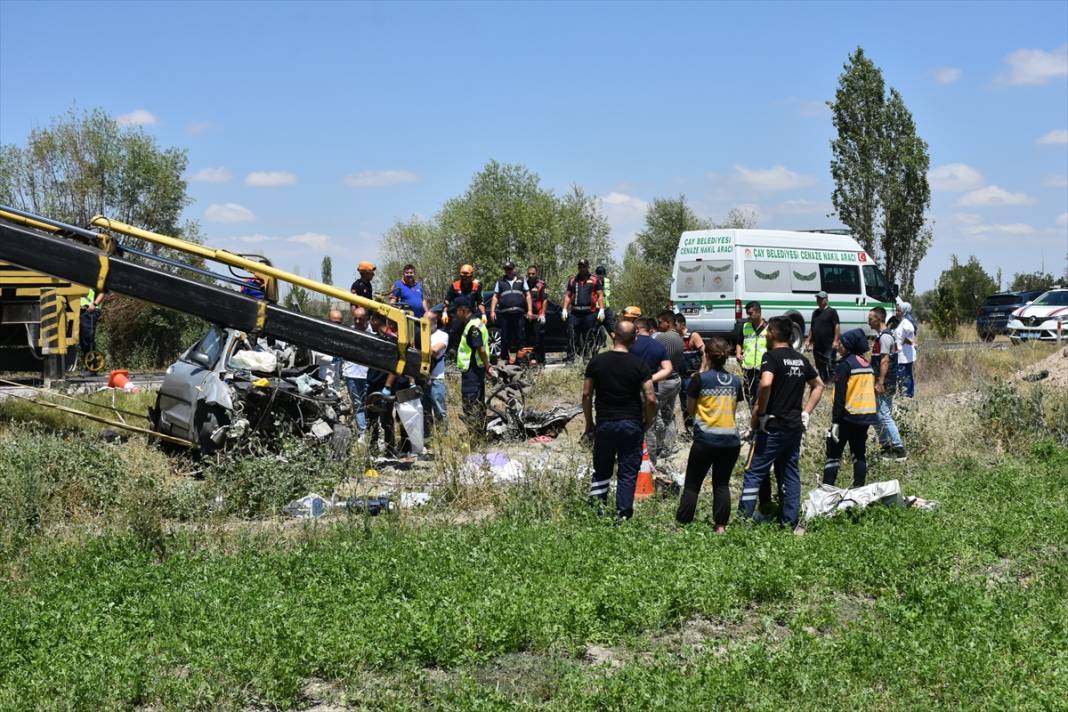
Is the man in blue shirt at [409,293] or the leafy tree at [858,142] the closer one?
the man in blue shirt at [409,293]

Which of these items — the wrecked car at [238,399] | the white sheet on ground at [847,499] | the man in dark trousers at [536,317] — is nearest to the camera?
the white sheet on ground at [847,499]

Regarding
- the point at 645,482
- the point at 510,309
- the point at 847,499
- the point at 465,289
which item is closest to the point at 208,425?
the point at 645,482

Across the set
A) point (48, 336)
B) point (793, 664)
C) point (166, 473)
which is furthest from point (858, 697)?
point (48, 336)

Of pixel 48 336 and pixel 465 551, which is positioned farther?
pixel 48 336

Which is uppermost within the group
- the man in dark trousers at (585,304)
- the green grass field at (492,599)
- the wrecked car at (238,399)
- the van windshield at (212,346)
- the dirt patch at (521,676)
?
the man in dark trousers at (585,304)

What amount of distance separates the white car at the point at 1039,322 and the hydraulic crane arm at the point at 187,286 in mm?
22066

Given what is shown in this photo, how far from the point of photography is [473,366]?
543 inches

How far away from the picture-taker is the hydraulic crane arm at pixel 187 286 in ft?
34.1

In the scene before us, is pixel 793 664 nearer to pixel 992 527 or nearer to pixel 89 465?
pixel 992 527

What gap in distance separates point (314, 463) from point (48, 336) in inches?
360

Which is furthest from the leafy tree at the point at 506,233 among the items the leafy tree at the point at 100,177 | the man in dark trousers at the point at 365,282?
the man in dark trousers at the point at 365,282

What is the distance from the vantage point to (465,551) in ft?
26.4

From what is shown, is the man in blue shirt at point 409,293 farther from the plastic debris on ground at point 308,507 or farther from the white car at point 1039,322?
the white car at point 1039,322

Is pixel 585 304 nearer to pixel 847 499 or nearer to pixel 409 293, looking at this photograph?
pixel 409 293
